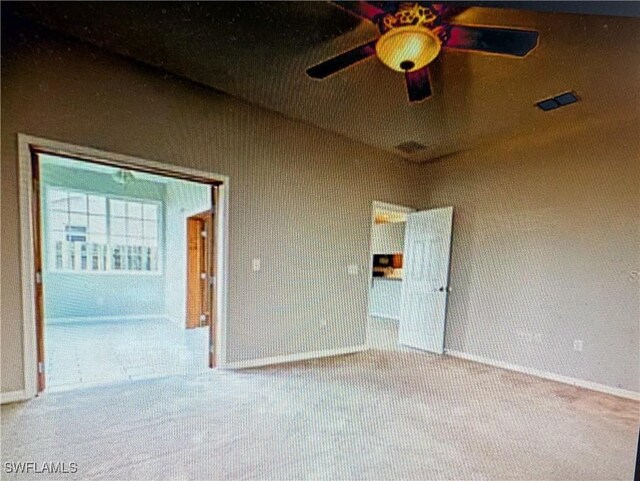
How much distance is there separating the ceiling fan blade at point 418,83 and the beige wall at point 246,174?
1492 millimetres

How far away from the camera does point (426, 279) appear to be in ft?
13.6

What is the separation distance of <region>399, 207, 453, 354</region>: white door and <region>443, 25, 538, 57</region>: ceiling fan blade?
238 cm

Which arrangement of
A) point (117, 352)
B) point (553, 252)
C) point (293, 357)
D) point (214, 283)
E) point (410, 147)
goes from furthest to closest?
point (410, 147)
point (117, 352)
point (293, 357)
point (553, 252)
point (214, 283)

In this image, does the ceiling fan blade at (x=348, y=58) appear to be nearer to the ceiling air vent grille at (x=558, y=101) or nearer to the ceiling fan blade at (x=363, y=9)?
the ceiling fan blade at (x=363, y=9)

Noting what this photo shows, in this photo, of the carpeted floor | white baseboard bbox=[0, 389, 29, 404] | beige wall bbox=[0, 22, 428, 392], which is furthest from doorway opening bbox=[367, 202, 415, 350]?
white baseboard bbox=[0, 389, 29, 404]

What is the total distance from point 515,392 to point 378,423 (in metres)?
1.39

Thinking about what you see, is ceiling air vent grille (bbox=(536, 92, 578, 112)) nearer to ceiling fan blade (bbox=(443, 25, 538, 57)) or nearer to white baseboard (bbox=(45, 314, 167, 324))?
ceiling fan blade (bbox=(443, 25, 538, 57))

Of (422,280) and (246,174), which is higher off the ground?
(246,174)

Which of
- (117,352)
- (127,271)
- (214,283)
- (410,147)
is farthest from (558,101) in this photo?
(127,271)

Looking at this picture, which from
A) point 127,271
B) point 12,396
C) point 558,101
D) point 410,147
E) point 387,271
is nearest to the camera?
point 12,396

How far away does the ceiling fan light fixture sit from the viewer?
1.58 meters

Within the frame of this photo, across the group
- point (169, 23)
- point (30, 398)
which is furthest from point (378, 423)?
point (169, 23)

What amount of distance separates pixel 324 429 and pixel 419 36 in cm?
215

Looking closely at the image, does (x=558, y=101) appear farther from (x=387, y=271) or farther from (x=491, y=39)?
(x=387, y=271)
